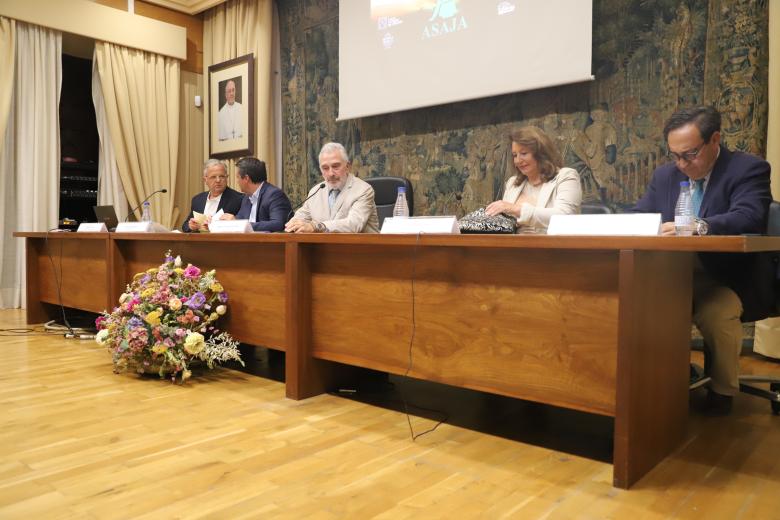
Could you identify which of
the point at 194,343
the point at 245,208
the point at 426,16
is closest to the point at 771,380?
the point at 194,343

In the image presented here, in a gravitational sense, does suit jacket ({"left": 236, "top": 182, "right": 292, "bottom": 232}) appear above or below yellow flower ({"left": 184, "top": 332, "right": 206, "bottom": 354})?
above

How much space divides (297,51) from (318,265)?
3371 millimetres

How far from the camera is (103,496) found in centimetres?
134

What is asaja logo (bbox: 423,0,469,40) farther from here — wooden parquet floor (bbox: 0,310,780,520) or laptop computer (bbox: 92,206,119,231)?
wooden parquet floor (bbox: 0,310,780,520)

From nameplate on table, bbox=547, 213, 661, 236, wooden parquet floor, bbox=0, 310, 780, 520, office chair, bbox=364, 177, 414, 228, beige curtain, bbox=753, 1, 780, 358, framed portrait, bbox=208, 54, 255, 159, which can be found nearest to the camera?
wooden parquet floor, bbox=0, 310, 780, 520

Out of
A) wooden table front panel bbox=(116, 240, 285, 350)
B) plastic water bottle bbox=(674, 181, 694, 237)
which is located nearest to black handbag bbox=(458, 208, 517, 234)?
plastic water bottle bbox=(674, 181, 694, 237)

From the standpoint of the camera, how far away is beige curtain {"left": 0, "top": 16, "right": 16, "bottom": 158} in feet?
15.2

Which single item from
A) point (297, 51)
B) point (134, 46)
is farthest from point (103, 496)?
point (134, 46)

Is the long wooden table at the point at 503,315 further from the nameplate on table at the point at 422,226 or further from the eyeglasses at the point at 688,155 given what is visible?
the eyeglasses at the point at 688,155

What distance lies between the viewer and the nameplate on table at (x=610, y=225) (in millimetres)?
1434

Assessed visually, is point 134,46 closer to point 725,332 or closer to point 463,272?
point 463,272

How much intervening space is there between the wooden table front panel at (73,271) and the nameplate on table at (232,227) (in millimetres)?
922

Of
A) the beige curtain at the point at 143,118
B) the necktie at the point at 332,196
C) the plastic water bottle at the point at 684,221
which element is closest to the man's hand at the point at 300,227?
the necktie at the point at 332,196

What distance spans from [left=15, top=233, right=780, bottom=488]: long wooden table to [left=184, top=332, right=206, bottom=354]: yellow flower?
17cm
